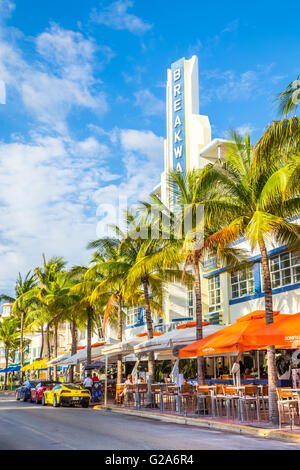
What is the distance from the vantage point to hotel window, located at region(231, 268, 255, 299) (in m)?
27.4

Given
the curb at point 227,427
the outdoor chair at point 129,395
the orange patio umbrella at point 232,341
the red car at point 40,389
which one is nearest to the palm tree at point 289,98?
the orange patio umbrella at point 232,341

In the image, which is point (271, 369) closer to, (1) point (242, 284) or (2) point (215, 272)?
(1) point (242, 284)

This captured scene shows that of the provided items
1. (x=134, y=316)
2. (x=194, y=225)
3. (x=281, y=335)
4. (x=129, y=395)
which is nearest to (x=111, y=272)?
(x=129, y=395)

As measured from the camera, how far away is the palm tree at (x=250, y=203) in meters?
15.8

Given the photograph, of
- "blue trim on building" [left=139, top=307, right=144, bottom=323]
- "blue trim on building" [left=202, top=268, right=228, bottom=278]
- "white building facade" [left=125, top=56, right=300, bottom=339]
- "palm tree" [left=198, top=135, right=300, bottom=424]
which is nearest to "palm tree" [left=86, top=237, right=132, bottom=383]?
"white building facade" [left=125, top=56, right=300, bottom=339]

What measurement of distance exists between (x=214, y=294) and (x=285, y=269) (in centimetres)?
765

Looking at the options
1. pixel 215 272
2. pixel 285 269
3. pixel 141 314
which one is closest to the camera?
pixel 285 269

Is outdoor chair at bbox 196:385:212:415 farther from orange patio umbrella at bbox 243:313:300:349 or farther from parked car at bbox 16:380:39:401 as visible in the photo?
parked car at bbox 16:380:39:401

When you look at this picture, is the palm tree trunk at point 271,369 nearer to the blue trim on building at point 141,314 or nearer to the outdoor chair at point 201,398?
the outdoor chair at point 201,398

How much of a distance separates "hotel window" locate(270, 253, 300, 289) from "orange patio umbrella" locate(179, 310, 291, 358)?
522 centimetres

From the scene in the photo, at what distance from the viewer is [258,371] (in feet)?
82.8

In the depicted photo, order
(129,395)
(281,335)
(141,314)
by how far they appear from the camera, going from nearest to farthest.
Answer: (281,335) < (129,395) < (141,314)

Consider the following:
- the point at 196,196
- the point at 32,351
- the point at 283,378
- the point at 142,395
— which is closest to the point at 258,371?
the point at 283,378

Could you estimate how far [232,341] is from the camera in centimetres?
1566
